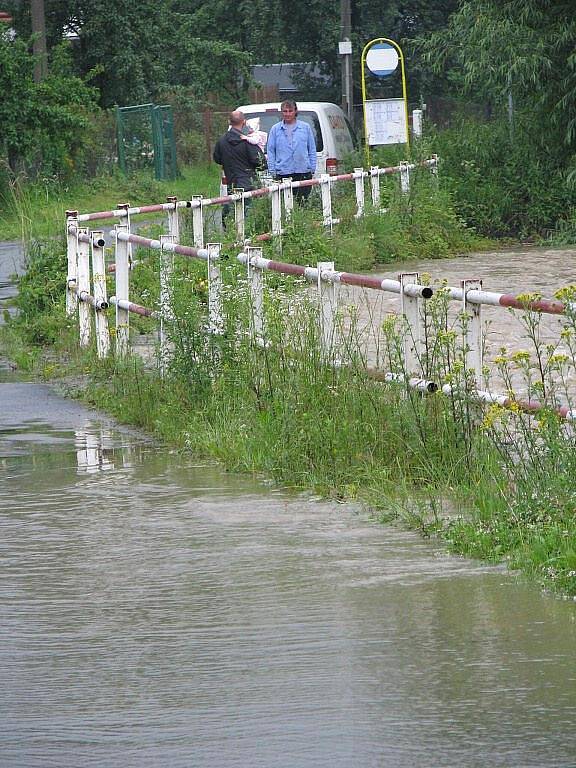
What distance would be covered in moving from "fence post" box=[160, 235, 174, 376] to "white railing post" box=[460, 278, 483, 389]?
2.98m

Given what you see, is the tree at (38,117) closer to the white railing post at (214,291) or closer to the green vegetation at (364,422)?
the green vegetation at (364,422)

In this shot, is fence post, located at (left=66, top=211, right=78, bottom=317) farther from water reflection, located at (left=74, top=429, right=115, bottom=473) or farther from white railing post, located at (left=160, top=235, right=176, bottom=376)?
water reflection, located at (left=74, top=429, right=115, bottom=473)

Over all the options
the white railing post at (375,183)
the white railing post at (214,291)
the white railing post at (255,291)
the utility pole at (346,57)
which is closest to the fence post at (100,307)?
the white railing post at (214,291)

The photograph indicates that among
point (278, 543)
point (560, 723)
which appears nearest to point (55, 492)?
point (278, 543)

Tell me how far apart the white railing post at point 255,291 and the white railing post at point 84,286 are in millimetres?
3475

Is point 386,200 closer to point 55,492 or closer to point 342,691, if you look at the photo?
point 55,492

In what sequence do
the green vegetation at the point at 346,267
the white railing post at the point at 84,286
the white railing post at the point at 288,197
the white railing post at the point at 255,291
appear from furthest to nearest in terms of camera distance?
the white railing post at the point at 288,197 → the white railing post at the point at 84,286 → the white railing post at the point at 255,291 → the green vegetation at the point at 346,267

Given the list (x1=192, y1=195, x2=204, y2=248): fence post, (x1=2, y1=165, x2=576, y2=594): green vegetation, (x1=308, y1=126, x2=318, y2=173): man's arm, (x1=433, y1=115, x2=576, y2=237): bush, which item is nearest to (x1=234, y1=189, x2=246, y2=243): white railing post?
(x1=192, y1=195, x2=204, y2=248): fence post

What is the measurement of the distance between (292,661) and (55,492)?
324 cm

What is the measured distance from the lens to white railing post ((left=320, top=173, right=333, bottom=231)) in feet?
61.9

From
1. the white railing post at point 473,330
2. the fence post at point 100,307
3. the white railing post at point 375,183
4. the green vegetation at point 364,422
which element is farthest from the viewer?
the white railing post at point 375,183

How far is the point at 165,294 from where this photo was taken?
1080 cm

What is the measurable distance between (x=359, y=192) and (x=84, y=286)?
7389 mm

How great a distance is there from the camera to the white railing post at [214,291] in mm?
10073
